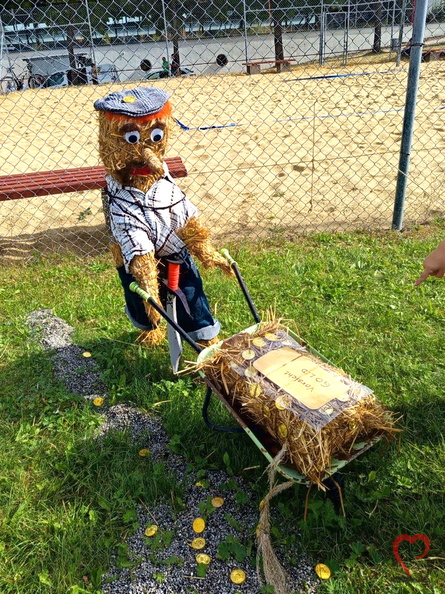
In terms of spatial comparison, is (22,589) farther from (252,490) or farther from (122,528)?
(252,490)

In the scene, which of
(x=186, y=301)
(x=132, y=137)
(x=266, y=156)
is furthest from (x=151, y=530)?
(x=266, y=156)

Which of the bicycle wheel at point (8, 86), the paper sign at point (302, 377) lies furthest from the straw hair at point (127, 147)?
the bicycle wheel at point (8, 86)

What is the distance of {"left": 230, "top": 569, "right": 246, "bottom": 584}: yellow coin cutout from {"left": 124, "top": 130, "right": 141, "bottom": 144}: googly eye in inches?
73.1

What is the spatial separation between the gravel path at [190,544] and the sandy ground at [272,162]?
2731mm

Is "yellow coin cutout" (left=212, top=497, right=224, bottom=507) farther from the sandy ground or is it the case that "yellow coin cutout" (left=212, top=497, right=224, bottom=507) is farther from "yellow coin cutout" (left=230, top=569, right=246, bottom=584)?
the sandy ground

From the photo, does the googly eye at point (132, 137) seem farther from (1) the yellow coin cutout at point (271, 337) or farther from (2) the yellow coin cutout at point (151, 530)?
(2) the yellow coin cutout at point (151, 530)

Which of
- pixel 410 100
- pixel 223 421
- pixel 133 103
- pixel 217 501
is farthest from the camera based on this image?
pixel 410 100

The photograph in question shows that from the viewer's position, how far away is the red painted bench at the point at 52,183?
4.34m

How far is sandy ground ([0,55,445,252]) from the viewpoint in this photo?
16.7ft

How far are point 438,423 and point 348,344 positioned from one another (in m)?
0.78

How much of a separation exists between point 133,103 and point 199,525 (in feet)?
6.04

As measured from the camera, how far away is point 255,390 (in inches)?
84.0

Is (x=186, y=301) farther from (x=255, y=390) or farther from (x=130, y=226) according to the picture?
(x=255, y=390)

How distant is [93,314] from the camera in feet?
12.2
